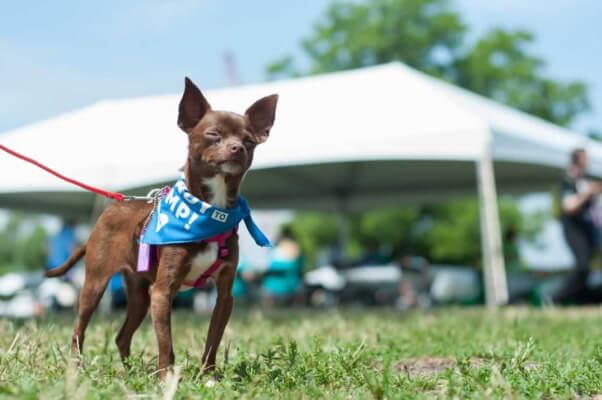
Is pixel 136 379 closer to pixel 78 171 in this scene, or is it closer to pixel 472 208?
pixel 78 171

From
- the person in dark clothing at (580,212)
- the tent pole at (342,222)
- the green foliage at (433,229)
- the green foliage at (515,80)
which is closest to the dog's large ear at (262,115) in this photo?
the person in dark clothing at (580,212)

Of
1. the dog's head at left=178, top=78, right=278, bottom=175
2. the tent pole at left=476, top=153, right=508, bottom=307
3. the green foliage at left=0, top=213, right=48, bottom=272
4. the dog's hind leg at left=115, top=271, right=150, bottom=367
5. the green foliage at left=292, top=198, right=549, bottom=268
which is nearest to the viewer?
the dog's head at left=178, top=78, right=278, bottom=175

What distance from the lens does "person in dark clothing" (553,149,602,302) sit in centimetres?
819

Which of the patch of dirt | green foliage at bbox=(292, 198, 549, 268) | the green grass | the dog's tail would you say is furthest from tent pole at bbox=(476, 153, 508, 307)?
green foliage at bbox=(292, 198, 549, 268)

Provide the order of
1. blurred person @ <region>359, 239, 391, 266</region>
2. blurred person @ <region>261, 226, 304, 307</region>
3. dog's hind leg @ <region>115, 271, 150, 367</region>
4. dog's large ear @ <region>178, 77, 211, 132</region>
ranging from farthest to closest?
1. blurred person @ <region>359, 239, 391, 266</region>
2. blurred person @ <region>261, 226, 304, 307</region>
3. dog's hind leg @ <region>115, 271, 150, 367</region>
4. dog's large ear @ <region>178, 77, 211, 132</region>

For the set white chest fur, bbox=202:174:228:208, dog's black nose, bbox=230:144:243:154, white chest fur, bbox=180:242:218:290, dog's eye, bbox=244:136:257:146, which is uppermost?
dog's eye, bbox=244:136:257:146

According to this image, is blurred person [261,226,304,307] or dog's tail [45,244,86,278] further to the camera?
blurred person [261,226,304,307]

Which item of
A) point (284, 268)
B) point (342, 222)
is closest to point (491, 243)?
point (284, 268)

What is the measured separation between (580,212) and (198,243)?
7.06 m

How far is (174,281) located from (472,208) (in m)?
30.7

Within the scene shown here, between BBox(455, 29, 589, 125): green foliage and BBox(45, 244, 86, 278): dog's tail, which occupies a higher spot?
BBox(455, 29, 589, 125): green foliage

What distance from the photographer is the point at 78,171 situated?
26.1ft

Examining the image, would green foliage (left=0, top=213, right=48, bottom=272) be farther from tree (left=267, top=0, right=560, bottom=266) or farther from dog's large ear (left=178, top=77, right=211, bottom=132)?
dog's large ear (left=178, top=77, right=211, bottom=132)


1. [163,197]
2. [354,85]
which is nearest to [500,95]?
[354,85]
